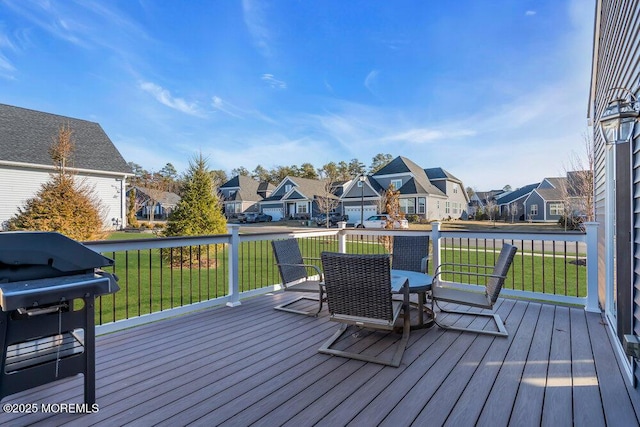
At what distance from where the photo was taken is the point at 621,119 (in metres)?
2.02

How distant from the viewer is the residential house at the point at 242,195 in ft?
123

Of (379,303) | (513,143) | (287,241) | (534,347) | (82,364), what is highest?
(513,143)

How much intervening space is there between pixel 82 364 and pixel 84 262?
24.0 inches

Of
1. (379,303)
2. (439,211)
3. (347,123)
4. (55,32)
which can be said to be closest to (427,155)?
(439,211)

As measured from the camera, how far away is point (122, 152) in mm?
18078

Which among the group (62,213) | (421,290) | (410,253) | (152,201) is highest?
(152,201)

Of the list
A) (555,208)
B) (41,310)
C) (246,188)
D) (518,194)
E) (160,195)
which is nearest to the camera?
(41,310)

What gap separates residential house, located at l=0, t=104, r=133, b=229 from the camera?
13.3 m

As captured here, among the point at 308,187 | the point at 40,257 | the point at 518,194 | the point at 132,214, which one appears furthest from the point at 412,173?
the point at 40,257

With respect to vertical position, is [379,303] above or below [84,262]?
below

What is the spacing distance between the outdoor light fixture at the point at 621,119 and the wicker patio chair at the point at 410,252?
8.03 ft

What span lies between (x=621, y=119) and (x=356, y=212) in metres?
26.8

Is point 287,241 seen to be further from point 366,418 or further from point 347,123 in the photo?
point 347,123

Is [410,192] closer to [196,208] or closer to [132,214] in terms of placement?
[132,214]
